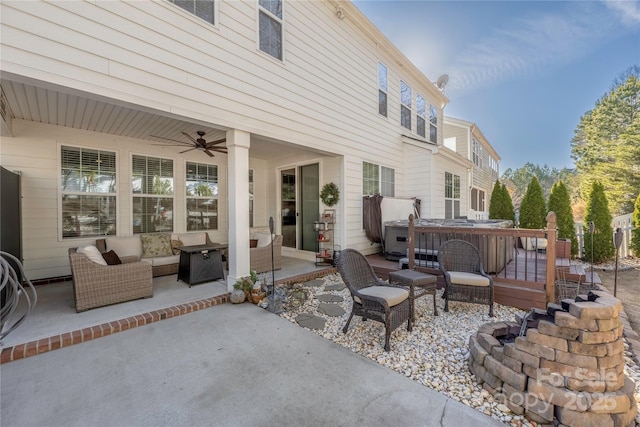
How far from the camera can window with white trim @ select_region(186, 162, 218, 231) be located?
6816 mm

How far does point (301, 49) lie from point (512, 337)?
5.75 metres

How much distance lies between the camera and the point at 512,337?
2.52 metres

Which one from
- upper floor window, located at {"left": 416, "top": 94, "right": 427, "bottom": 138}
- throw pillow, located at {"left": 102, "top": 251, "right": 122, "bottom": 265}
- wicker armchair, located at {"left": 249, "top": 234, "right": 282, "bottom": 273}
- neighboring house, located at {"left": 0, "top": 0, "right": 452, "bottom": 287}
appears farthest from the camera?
upper floor window, located at {"left": 416, "top": 94, "right": 427, "bottom": 138}

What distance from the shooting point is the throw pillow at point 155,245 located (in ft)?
18.7

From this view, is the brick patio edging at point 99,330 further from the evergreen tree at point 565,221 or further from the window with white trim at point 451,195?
the evergreen tree at point 565,221

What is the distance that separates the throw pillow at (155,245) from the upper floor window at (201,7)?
4362mm

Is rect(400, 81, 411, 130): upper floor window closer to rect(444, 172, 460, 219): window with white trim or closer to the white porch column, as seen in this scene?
rect(444, 172, 460, 219): window with white trim

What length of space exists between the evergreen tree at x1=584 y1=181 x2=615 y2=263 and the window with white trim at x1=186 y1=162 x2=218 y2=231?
1025cm

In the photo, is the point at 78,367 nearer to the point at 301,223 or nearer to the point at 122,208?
the point at 122,208

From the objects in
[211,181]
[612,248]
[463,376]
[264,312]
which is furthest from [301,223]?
[612,248]

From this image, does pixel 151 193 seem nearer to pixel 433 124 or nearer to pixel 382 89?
pixel 382 89

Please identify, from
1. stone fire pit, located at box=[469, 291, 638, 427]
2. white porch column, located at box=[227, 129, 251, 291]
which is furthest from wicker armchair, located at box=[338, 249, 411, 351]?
white porch column, located at box=[227, 129, 251, 291]

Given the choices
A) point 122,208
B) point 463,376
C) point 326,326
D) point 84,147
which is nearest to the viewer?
point 463,376

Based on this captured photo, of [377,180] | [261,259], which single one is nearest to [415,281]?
[261,259]
